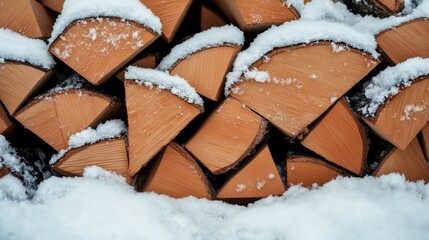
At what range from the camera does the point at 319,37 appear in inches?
40.0

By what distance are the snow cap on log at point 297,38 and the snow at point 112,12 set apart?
20 centimetres

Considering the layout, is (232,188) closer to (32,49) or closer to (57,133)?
(57,133)

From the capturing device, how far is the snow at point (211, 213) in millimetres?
1009

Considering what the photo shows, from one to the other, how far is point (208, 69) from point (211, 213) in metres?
0.34

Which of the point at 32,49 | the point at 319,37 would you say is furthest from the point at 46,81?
the point at 319,37

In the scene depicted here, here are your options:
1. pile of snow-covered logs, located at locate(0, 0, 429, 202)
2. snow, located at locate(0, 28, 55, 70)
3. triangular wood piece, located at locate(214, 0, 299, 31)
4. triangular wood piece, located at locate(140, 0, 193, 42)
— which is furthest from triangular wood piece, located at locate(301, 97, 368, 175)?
snow, located at locate(0, 28, 55, 70)

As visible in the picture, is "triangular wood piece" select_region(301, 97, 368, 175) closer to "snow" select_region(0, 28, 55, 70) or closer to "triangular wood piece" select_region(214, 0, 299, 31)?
"triangular wood piece" select_region(214, 0, 299, 31)

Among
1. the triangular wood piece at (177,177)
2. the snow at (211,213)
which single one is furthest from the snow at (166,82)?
the snow at (211,213)

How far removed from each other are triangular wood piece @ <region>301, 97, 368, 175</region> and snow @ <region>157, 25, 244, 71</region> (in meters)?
0.27

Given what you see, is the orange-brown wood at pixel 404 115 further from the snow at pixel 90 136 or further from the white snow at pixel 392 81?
the snow at pixel 90 136

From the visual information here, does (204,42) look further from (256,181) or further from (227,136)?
(256,181)

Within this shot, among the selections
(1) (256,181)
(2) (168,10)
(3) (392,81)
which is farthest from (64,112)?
(3) (392,81)

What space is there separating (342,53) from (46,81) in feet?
2.31

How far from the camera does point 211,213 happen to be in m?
1.09
